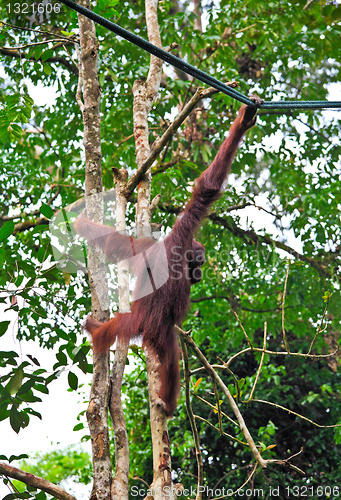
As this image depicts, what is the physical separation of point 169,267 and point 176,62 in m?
1.23

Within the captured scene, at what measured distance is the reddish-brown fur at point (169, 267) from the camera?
258cm

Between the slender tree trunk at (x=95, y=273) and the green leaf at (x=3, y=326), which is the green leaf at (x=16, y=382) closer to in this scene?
the green leaf at (x=3, y=326)

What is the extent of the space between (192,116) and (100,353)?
5.12 metres

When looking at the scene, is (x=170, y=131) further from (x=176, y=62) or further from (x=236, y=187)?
(x=236, y=187)

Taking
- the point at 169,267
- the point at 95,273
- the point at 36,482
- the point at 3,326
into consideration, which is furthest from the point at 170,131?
the point at 36,482

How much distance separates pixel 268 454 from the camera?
582 centimetres

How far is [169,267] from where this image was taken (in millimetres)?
2617

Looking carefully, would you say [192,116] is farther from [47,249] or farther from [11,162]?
[47,249]

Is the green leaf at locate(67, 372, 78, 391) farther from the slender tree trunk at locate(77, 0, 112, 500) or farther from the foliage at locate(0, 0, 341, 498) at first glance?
the foliage at locate(0, 0, 341, 498)

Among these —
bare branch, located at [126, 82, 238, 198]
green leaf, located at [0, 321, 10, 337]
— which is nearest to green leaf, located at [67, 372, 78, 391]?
green leaf, located at [0, 321, 10, 337]

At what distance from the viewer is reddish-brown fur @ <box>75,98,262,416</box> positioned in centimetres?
258

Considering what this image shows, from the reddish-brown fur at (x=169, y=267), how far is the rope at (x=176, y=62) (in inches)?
19.7

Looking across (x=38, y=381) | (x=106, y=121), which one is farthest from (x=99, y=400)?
(x=106, y=121)

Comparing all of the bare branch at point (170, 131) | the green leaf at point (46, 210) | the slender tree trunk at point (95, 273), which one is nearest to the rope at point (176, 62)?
the bare branch at point (170, 131)
